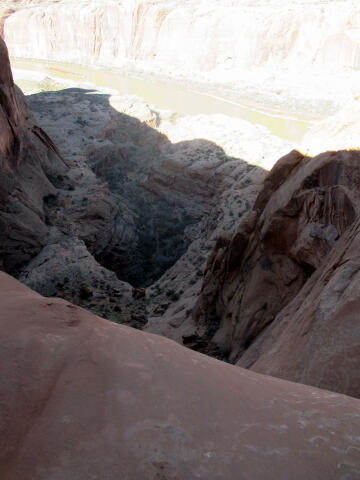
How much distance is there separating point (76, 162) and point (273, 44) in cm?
2204

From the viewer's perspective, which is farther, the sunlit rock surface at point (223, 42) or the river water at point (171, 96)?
the sunlit rock surface at point (223, 42)

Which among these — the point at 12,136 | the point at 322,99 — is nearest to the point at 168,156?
the point at 12,136

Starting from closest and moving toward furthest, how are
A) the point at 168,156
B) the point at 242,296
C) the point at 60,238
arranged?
1. the point at 242,296
2. the point at 60,238
3. the point at 168,156

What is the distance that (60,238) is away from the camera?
12930 mm

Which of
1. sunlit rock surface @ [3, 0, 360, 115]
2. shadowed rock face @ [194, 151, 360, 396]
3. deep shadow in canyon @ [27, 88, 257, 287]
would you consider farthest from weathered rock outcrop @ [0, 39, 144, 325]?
sunlit rock surface @ [3, 0, 360, 115]

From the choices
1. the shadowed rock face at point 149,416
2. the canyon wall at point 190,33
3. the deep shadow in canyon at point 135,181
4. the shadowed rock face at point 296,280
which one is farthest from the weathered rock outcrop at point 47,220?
the canyon wall at point 190,33

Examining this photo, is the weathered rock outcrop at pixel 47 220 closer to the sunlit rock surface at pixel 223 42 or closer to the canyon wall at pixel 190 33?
the sunlit rock surface at pixel 223 42

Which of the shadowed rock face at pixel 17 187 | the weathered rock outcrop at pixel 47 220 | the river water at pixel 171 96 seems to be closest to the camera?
the weathered rock outcrop at pixel 47 220

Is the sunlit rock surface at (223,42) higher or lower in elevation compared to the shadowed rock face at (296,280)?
higher

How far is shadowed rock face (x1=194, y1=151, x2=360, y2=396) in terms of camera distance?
3.40m

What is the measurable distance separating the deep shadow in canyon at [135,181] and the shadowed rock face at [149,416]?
11437mm

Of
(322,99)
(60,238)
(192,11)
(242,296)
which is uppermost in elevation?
(192,11)

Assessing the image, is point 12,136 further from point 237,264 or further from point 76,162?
point 237,264

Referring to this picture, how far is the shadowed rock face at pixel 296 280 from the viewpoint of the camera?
3398mm
